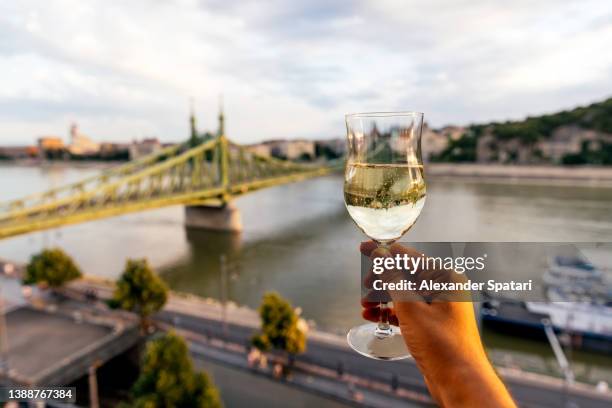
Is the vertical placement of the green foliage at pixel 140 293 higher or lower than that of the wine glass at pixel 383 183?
lower

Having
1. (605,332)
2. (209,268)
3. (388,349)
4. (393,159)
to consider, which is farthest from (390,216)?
(209,268)

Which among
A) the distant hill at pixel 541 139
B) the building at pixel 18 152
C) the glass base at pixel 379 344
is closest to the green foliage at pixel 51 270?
the glass base at pixel 379 344

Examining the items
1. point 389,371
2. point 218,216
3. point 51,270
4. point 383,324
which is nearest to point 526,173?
point 218,216

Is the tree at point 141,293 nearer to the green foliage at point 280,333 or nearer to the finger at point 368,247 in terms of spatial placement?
the green foliage at point 280,333

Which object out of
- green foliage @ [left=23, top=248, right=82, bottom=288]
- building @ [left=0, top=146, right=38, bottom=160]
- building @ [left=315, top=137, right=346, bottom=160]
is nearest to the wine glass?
green foliage @ [left=23, top=248, right=82, bottom=288]

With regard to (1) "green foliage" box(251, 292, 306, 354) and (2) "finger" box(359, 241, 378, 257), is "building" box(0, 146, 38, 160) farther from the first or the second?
(2) "finger" box(359, 241, 378, 257)

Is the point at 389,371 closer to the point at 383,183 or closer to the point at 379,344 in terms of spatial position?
the point at 379,344

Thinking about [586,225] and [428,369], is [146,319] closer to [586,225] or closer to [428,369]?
[428,369]
